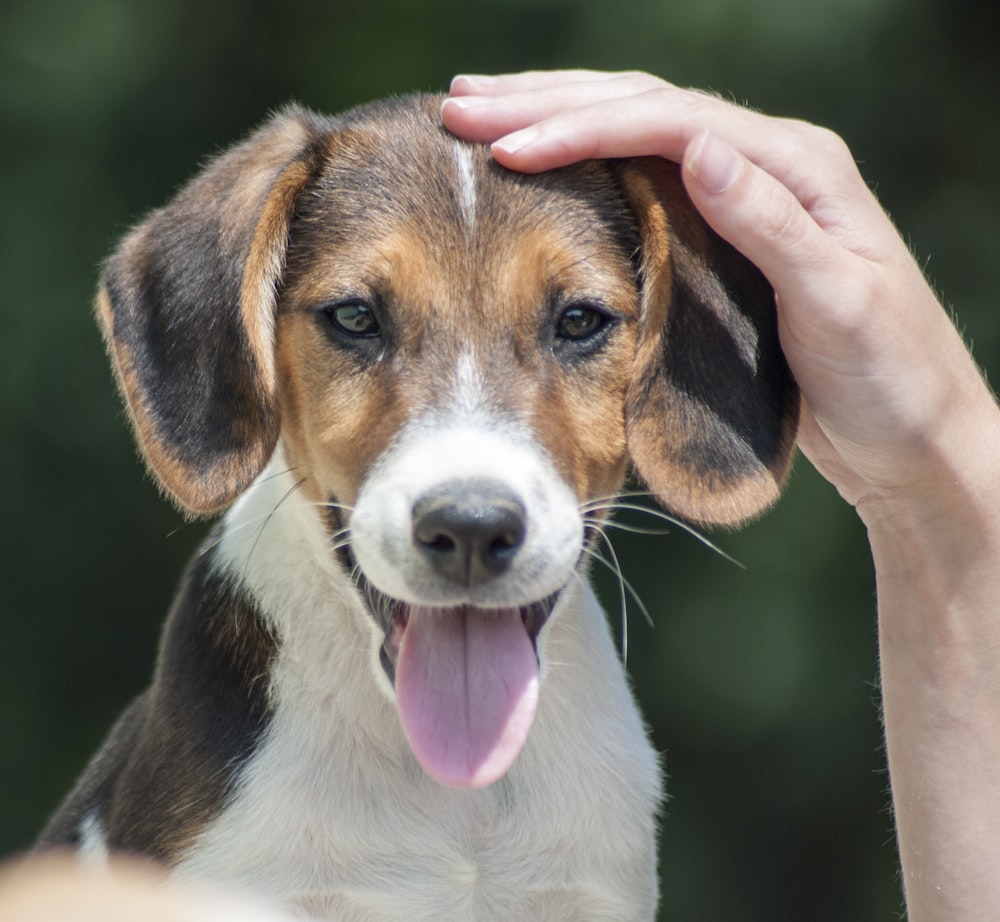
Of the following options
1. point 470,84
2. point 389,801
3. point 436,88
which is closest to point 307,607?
point 389,801

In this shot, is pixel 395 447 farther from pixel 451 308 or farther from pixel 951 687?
pixel 951 687

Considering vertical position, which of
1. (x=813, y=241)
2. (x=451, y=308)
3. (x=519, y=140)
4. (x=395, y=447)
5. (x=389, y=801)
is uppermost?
(x=519, y=140)

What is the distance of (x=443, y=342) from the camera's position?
124 inches

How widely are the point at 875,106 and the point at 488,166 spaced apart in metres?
3.77

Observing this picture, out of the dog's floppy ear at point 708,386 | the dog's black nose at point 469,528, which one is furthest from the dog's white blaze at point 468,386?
the dog's floppy ear at point 708,386

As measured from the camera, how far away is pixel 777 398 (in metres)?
3.33

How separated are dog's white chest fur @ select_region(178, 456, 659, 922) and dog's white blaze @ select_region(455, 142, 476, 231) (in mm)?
771

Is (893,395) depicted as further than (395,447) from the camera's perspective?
Yes

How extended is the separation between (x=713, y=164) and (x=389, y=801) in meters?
1.54

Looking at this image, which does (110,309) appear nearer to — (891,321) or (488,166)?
(488,166)

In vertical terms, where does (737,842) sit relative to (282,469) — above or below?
below

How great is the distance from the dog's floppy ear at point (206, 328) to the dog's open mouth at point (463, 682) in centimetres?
48

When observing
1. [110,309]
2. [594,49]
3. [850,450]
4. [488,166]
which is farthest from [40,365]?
[850,450]

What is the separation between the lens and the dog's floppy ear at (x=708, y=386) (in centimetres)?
329
